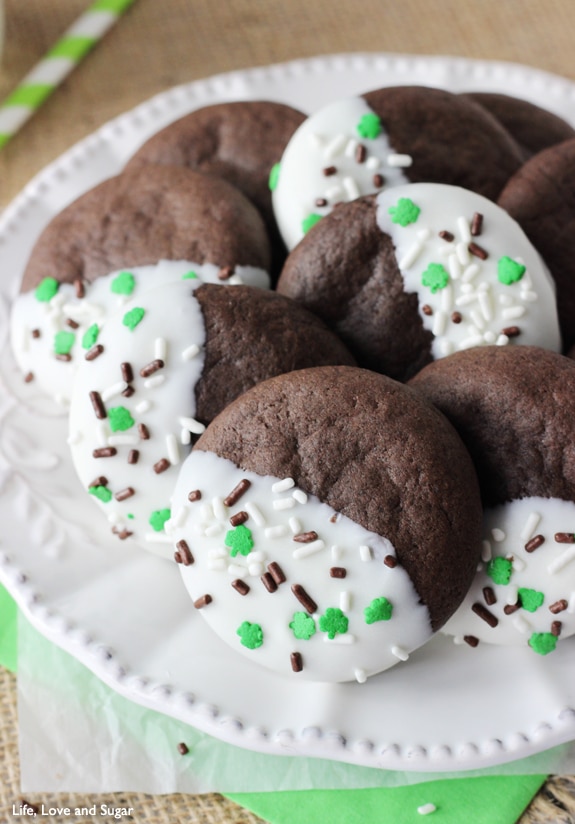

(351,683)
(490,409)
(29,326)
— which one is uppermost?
(29,326)

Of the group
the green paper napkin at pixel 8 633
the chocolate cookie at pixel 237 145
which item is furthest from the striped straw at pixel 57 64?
the green paper napkin at pixel 8 633

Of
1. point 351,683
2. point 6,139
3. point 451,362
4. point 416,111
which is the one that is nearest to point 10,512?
point 351,683

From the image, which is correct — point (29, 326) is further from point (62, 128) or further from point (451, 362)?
point (62, 128)

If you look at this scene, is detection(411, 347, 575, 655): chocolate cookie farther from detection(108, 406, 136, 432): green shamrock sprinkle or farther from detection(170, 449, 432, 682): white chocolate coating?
detection(108, 406, 136, 432): green shamrock sprinkle

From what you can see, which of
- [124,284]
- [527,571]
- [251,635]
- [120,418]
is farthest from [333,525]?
[124,284]

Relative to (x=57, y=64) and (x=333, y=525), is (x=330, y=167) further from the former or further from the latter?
(x=57, y=64)

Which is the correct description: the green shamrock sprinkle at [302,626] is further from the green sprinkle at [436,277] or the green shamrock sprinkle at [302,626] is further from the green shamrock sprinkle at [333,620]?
Answer: the green sprinkle at [436,277]

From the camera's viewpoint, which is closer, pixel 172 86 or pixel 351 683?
pixel 351 683
